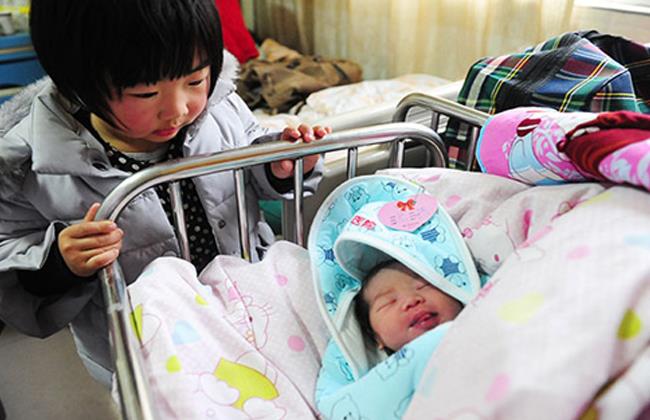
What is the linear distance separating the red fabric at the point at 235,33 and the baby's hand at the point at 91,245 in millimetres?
1899

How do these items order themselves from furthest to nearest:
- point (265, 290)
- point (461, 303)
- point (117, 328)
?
point (265, 290) < point (461, 303) < point (117, 328)

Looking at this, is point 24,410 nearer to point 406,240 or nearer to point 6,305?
point 6,305

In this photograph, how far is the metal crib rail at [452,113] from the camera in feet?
2.98

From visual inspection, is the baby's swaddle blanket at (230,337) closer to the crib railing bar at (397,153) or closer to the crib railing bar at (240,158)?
the crib railing bar at (240,158)

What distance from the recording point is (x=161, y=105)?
2.35 feet

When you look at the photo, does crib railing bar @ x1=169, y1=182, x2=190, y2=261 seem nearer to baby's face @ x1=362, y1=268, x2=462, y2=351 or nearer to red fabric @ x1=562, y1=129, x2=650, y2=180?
baby's face @ x1=362, y1=268, x2=462, y2=351

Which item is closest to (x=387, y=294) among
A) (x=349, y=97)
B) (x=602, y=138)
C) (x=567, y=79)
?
(x=602, y=138)

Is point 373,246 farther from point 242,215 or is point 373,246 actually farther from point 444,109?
point 444,109

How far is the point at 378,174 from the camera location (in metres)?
0.87

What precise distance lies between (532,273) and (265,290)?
0.41 m

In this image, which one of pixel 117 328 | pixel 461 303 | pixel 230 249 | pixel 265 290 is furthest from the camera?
pixel 230 249

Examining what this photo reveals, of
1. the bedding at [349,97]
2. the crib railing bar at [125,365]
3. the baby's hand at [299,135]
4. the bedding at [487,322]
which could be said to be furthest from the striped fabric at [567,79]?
the crib railing bar at [125,365]

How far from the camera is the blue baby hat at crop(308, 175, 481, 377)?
700 mm

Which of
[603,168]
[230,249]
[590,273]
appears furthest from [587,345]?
[230,249]
